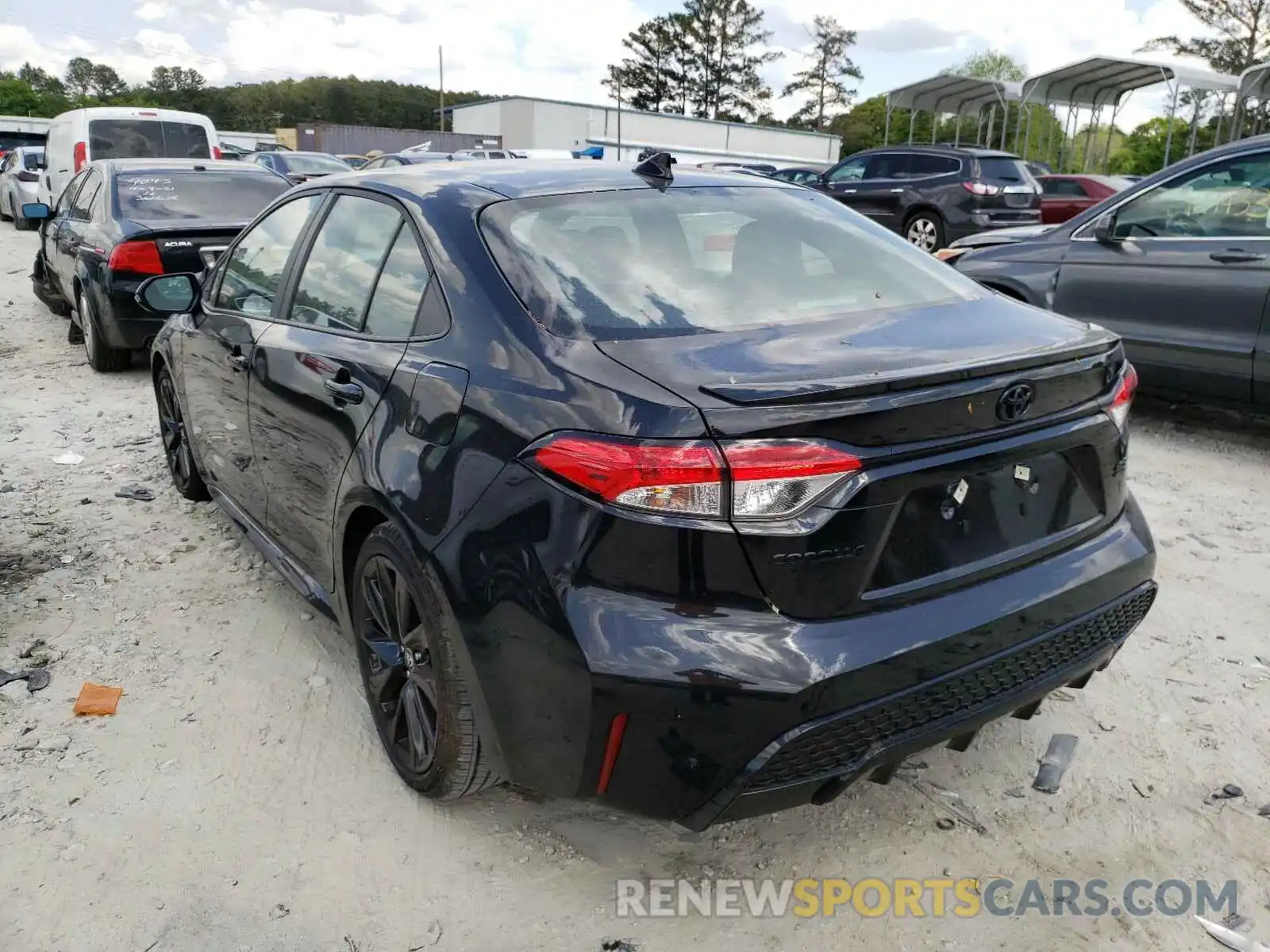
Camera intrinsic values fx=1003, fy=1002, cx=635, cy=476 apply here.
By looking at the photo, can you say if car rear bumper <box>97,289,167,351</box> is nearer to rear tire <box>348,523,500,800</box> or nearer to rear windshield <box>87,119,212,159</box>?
rear tire <box>348,523,500,800</box>

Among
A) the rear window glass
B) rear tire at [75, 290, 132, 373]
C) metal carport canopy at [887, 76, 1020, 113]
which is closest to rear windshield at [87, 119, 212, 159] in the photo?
rear tire at [75, 290, 132, 373]

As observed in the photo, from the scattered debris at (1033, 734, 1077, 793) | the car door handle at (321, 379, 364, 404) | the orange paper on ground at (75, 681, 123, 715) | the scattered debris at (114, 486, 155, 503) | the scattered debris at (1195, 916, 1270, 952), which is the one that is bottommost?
the orange paper on ground at (75, 681, 123, 715)

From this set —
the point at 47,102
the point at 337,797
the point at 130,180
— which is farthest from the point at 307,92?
the point at 337,797

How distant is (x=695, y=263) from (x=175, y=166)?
699 cm

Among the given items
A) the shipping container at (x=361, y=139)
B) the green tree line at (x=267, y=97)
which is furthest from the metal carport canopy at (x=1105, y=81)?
the green tree line at (x=267, y=97)

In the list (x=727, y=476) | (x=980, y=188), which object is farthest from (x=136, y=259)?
(x=980, y=188)

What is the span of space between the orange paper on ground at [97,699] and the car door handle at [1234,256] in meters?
5.49

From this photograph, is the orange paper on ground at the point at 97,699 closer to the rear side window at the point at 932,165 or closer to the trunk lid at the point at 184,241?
the trunk lid at the point at 184,241

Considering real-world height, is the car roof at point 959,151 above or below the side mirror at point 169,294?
above

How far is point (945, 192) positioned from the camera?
554 inches

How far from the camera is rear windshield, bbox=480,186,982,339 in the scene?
2.37 m

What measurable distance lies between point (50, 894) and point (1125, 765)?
2.80m

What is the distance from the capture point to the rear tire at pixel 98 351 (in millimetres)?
7426

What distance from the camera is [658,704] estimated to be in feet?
6.38
